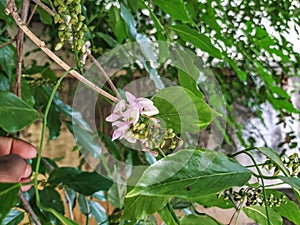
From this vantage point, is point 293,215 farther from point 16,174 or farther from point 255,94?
point 255,94

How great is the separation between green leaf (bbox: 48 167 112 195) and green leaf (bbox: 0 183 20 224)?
0.67 ft

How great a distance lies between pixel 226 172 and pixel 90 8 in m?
0.66

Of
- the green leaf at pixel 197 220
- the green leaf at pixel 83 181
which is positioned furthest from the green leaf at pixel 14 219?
the green leaf at pixel 197 220

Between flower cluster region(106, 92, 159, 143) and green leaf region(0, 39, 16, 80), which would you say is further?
green leaf region(0, 39, 16, 80)

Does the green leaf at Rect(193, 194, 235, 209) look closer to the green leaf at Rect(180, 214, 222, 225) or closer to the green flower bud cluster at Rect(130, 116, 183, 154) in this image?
the green leaf at Rect(180, 214, 222, 225)

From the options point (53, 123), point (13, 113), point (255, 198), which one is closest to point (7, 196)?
point (13, 113)

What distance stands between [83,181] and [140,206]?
218 mm

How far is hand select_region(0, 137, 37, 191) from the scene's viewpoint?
0.38 meters

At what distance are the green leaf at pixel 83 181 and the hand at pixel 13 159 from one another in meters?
0.07

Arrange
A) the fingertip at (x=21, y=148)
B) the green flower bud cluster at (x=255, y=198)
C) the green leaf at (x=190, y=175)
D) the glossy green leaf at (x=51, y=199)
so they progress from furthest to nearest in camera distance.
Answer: the glossy green leaf at (x=51, y=199) < the fingertip at (x=21, y=148) < the green flower bud cluster at (x=255, y=198) < the green leaf at (x=190, y=175)

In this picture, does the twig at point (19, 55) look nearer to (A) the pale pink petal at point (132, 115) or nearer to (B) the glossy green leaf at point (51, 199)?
(A) the pale pink petal at point (132, 115)

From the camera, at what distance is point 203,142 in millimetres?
1554

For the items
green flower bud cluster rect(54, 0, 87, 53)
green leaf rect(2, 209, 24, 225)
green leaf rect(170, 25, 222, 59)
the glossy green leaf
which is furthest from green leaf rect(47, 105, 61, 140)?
green flower bud cluster rect(54, 0, 87, 53)

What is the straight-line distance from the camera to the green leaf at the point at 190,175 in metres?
0.24
